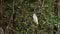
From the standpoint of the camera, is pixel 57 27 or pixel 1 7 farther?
pixel 57 27

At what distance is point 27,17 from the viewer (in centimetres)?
255

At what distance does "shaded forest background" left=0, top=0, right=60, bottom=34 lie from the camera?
247 cm

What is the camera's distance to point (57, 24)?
8.43 feet

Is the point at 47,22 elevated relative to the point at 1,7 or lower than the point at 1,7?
lower

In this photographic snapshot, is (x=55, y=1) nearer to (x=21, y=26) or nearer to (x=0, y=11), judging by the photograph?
(x=21, y=26)

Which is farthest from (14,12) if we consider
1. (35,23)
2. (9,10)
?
(35,23)

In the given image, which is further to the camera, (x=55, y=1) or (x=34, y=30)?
(x=55, y=1)

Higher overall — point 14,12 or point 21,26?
point 14,12

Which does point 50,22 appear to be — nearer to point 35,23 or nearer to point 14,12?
point 35,23

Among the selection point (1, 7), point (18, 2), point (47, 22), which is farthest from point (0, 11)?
point (47, 22)

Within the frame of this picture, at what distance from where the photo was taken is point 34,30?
2529mm

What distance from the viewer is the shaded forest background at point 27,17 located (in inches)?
97.4

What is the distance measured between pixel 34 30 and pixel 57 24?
32 cm

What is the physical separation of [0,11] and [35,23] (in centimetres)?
48
